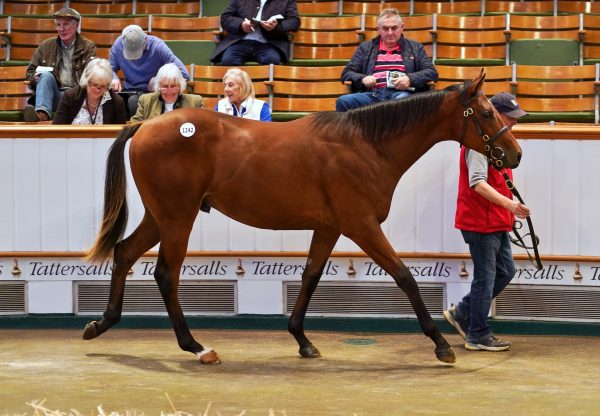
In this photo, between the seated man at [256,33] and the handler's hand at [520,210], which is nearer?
the handler's hand at [520,210]

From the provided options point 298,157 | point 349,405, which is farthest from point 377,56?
point 349,405

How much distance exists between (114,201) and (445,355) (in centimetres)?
244

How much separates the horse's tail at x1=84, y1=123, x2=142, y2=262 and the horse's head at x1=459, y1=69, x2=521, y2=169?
7.12 ft

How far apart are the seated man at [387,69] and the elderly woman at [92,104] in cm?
204

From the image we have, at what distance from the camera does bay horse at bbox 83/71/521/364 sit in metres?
6.83

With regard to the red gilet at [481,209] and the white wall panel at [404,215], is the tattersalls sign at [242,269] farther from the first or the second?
the red gilet at [481,209]

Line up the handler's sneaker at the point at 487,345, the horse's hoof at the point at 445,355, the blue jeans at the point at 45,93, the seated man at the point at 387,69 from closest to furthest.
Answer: the horse's hoof at the point at 445,355
the handler's sneaker at the point at 487,345
the seated man at the point at 387,69
the blue jeans at the point at 45,93

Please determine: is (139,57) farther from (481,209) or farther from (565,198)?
(565,198)

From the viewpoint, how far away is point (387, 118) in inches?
275

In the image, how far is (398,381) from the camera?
627 cm

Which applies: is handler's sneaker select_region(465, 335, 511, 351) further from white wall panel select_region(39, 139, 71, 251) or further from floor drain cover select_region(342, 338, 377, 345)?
white wall panel select_region(39, 139, 71, 251)

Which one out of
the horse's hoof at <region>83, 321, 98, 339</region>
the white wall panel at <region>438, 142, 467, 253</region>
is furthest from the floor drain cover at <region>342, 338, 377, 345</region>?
the horse's hoof at <region>83, 321, 98, 339</region>

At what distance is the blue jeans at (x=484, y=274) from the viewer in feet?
23.4

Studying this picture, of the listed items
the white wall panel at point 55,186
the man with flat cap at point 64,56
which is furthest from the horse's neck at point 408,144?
the man with flat cap at point 64,56
